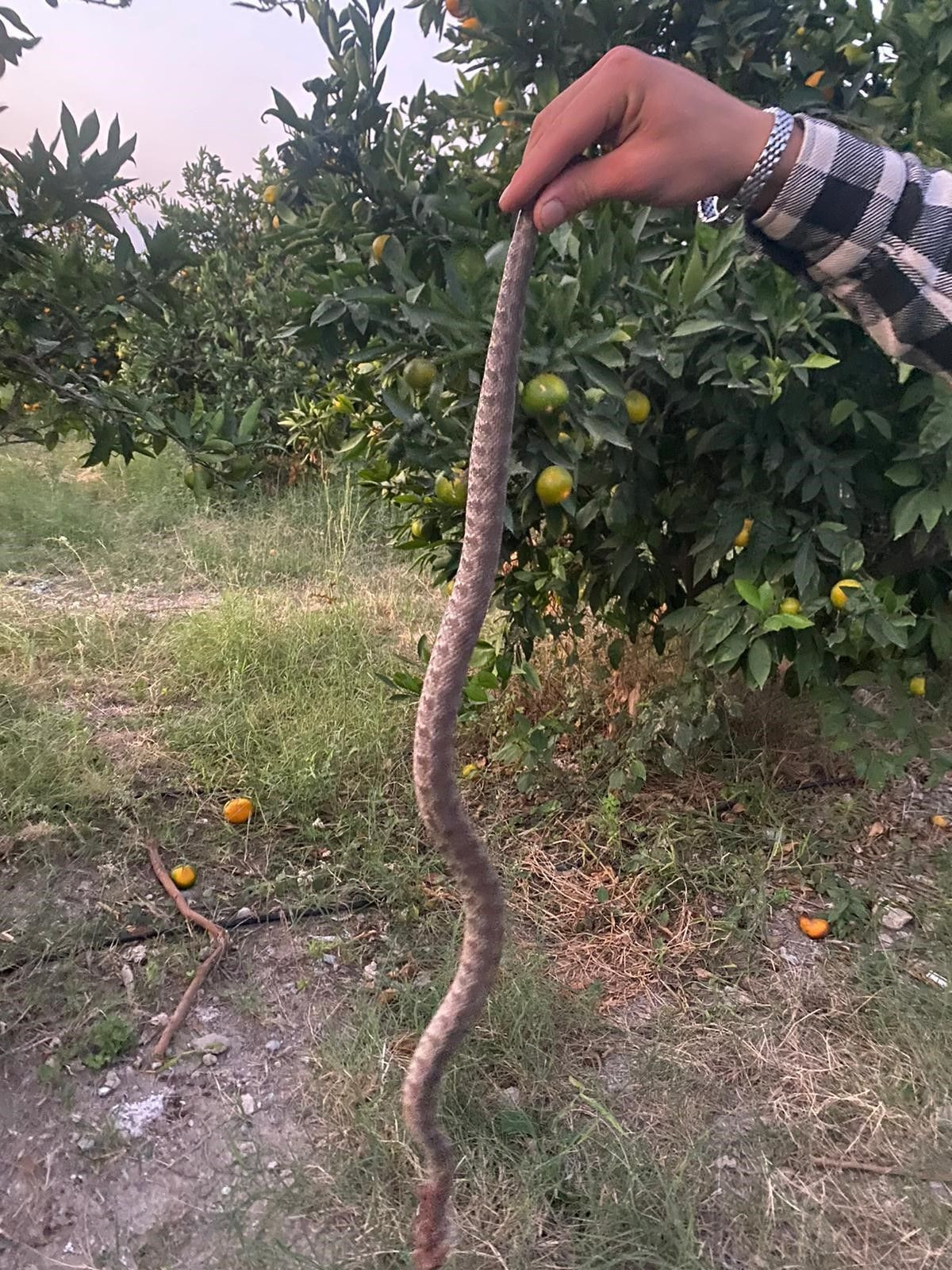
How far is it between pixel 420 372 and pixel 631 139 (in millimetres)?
710

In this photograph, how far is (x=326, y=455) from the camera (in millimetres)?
5387

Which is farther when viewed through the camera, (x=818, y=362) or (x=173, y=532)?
(x=173, y=532)

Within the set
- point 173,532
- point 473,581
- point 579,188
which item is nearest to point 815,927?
point 473,581

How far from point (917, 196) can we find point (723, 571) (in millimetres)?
1173

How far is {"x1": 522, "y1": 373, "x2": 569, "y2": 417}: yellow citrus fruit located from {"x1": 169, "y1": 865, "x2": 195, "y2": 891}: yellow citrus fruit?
4.71ft

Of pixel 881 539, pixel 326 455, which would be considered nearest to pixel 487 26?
A: pixel 881 539

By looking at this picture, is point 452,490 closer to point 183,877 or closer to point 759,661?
point 759,661

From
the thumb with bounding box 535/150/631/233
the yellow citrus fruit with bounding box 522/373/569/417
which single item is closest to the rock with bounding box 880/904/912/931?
the yellow citrus fruit with bounding box 522/373/569/417

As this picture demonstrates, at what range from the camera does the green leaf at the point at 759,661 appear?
1867mm

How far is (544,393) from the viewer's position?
1.45 m

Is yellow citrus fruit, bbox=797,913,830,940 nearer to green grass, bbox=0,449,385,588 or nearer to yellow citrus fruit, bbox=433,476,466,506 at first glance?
yellow citrus fruit, bbox=433,476,466,506

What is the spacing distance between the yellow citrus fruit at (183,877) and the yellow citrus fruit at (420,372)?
133 centimetres

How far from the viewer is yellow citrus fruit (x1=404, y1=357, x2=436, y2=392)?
1.60m

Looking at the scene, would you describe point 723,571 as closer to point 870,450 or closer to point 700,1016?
point 870,450
